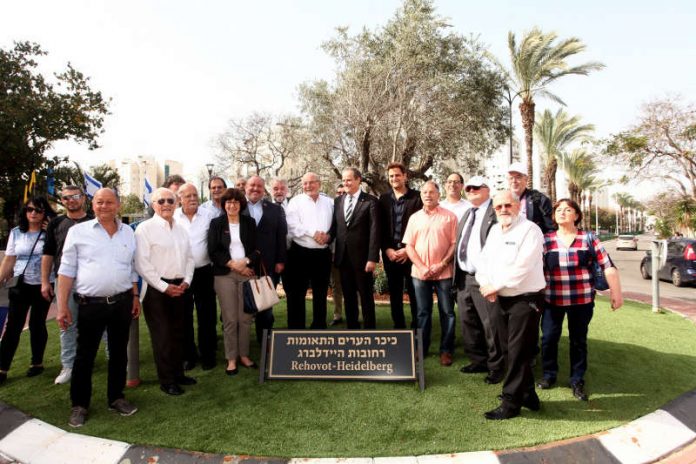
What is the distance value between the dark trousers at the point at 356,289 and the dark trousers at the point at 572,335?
1.90m

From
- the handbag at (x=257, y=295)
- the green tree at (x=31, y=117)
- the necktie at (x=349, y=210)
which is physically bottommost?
the handbag at (x=257, y=295)

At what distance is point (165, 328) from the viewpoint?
14.1ft

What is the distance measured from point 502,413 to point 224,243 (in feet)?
10.1

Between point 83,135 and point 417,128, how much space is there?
1400 cm

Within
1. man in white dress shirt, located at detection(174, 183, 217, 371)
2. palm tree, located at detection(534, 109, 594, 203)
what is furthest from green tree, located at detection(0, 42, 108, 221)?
palm tree, located at detection(534, 109, 594, 203)

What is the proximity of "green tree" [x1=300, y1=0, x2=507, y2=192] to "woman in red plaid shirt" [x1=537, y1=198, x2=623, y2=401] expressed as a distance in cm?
1383

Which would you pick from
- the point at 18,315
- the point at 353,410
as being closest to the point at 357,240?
the point at 353,410

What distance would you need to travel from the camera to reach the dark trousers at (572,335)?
14.0ft

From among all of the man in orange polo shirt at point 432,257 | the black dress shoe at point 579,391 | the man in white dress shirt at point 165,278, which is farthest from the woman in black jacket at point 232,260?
the black dress shoe at point 579,391

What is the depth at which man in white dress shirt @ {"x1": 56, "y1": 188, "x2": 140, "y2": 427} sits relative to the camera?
3.69m

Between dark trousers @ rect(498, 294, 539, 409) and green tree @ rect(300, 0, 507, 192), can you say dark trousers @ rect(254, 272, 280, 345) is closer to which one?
dark trousers @ rect(498, 294, 539, 409)

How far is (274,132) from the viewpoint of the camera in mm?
34719

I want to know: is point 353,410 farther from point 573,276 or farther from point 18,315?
point 18,315

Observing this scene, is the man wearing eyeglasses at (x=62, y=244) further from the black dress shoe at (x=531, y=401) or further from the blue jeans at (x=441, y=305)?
the black dress shoe at (x=531, y=401)
